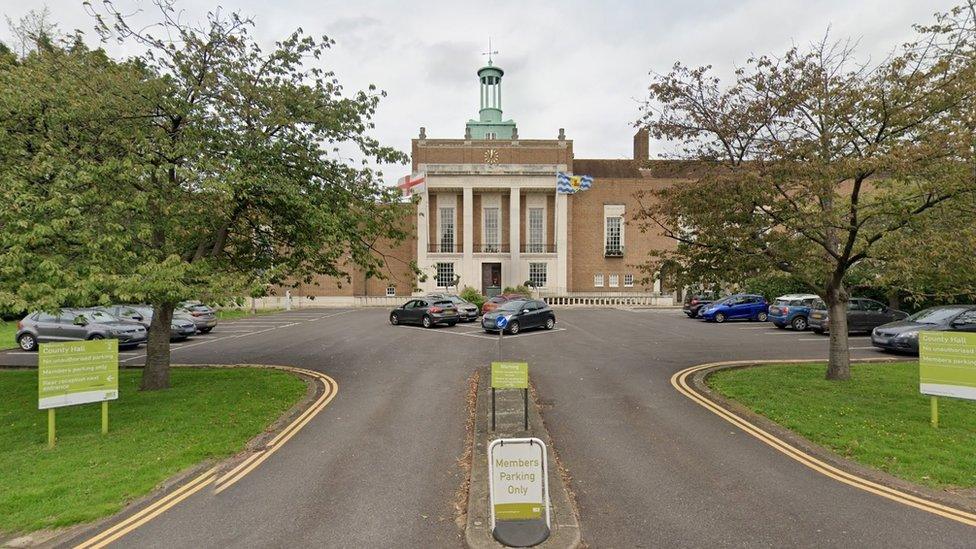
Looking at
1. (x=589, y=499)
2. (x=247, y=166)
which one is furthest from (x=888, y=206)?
(x=247, y=166)

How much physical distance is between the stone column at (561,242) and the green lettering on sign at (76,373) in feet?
142

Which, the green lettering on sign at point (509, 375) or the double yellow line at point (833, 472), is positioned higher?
the green lettering on sign at point (509, 375)

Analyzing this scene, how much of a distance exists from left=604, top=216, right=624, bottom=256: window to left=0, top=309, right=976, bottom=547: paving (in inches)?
1539

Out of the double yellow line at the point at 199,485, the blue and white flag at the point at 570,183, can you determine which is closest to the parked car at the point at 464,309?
the double yellow line at the point at 199,485

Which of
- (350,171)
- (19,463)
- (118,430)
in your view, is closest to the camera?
(19,463)

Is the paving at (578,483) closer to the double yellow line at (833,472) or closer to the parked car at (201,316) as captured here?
the double yellow line at (833,472)

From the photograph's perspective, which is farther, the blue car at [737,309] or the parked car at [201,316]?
the blue car at [737,309]

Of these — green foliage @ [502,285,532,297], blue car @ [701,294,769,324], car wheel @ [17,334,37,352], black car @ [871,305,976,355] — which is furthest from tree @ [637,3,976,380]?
green foliage @ [502,285,532,297]

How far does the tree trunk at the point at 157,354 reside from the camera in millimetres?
11125

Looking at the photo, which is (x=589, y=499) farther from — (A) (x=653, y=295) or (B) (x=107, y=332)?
(A) (x=653, y=295)

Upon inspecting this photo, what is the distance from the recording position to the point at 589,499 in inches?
224

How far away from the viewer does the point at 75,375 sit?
7.78 metres

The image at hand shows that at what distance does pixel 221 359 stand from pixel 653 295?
1605 inches

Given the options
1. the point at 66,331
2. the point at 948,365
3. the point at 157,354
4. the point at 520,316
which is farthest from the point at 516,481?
the point at 66,331
